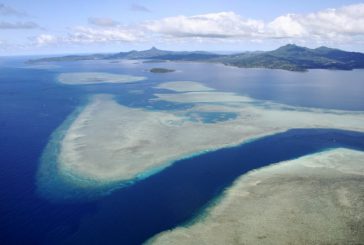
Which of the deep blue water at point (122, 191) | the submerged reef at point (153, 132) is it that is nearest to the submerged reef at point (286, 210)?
the deep blue water at point (122, 191)

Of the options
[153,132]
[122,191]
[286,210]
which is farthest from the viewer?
[153,132]

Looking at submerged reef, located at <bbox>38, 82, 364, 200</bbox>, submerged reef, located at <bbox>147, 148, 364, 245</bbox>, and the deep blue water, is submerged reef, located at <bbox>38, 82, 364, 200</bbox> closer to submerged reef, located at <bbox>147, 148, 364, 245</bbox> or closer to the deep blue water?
the deep blue water

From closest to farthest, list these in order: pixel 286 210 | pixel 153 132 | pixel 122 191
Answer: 1. pixel 286 210
2. pixel 122 191
3. pixel 153 132

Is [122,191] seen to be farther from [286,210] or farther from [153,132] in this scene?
[153,132]

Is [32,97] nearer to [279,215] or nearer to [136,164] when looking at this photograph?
[136,164]

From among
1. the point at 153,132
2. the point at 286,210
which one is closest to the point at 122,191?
the point at 286,210

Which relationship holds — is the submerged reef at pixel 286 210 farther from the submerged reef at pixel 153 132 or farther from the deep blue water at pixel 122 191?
the submerged reef at pixel 153 132

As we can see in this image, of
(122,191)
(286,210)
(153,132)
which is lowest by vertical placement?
(122,191)
